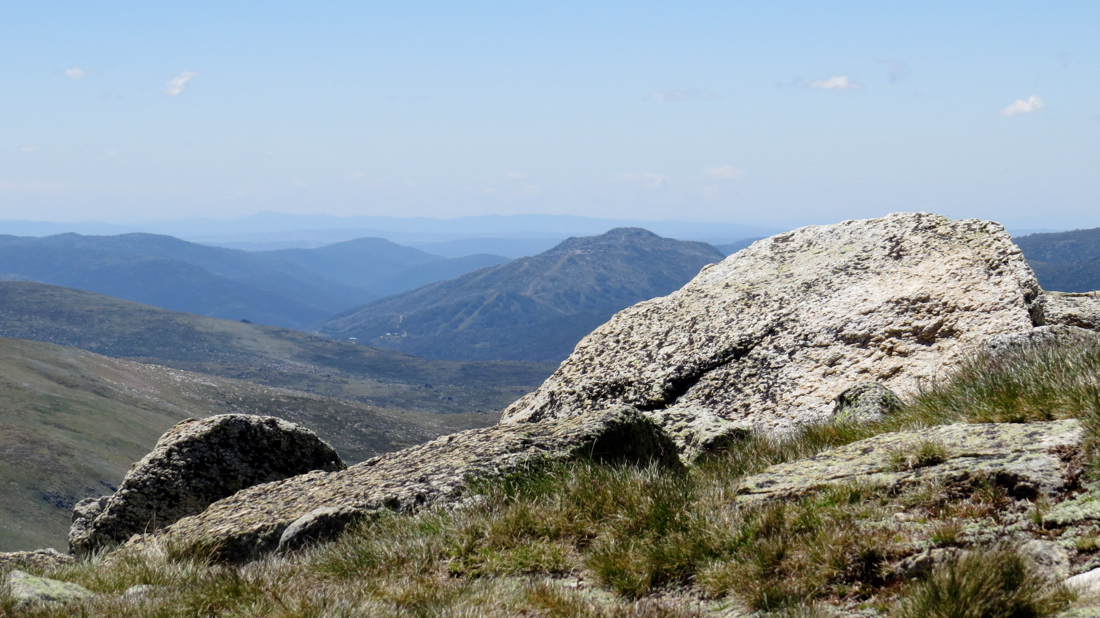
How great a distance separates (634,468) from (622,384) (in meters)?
5.66

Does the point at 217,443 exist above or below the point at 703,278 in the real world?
below

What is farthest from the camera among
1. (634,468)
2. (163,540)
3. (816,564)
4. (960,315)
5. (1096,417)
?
(960,315)

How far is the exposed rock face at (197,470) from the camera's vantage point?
11.5 meters

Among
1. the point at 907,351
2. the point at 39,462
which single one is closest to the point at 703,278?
the point at 907,351

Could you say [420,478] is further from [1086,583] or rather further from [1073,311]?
[1073,311]

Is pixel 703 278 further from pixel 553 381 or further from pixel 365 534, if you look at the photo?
pixel 365 534

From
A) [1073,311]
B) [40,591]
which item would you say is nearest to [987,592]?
[40,591]

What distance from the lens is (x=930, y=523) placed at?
5145 mm

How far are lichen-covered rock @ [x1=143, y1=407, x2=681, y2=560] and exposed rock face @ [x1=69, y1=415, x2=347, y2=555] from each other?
220cm

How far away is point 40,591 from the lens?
620cm

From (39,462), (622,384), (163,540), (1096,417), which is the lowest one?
(39,462)

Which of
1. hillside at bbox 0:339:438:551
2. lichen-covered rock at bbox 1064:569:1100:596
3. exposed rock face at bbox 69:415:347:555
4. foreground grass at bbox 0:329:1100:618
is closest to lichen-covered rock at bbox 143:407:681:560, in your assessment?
foreground grass at bbox 0:329:1100:618

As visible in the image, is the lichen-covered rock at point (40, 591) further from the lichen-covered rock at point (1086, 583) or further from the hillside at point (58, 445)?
the hillside at point (58, 445)

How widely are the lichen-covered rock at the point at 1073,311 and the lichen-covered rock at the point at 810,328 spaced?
119 centimetres
